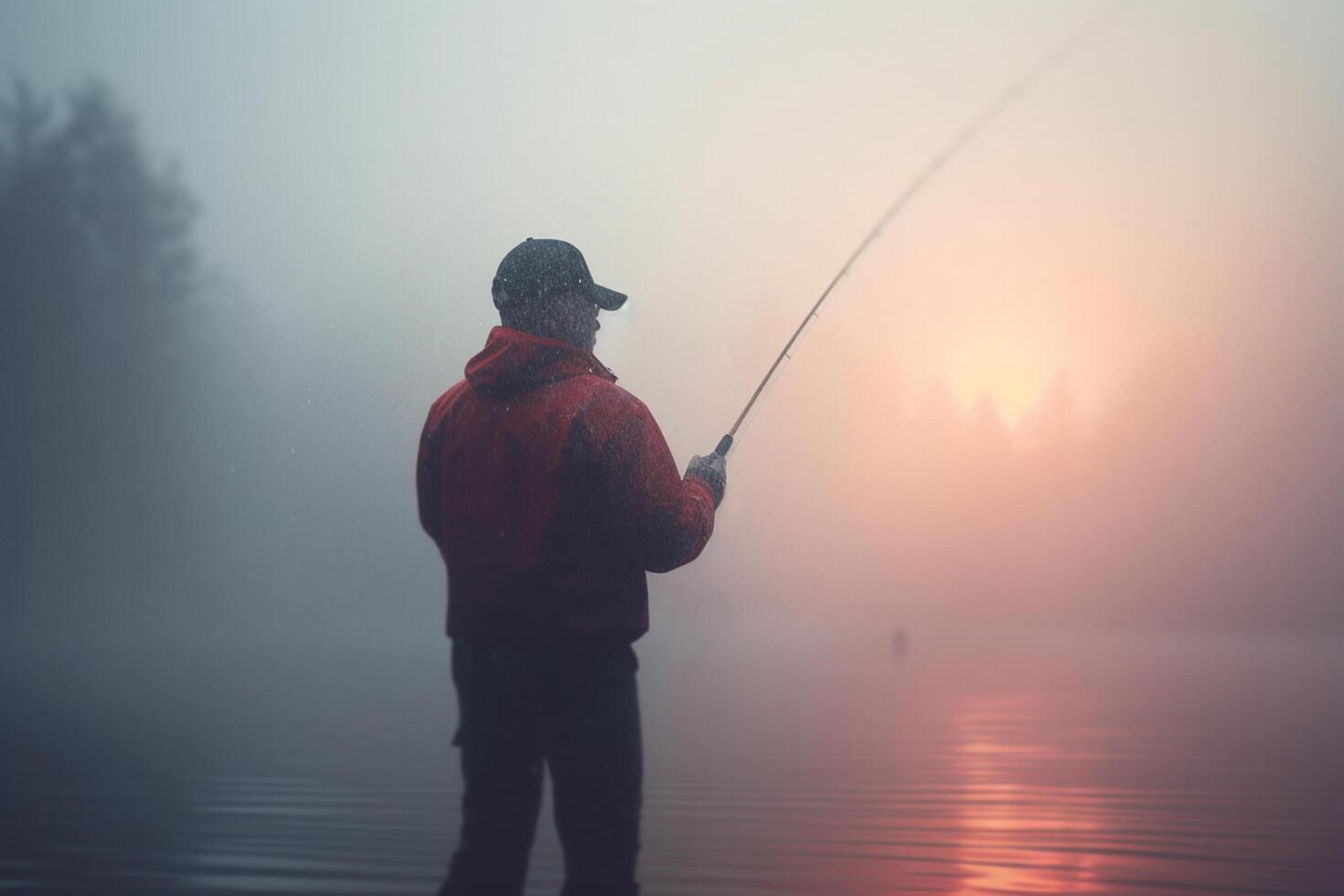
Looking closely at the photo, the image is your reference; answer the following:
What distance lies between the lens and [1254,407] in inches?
2574

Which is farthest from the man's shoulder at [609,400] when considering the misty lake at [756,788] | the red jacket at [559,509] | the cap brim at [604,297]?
the misty lake at [756,788]

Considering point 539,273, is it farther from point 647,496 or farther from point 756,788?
point 756,788

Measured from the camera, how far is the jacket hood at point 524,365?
2.84m

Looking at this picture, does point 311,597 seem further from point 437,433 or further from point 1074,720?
point 437,433

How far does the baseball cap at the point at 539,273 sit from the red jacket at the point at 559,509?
130 millimetres

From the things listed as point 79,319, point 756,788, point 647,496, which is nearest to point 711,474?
point 647,496

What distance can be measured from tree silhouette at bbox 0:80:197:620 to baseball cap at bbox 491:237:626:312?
21.6 meters

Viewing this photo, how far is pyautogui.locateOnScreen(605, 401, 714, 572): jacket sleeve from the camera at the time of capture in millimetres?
2768

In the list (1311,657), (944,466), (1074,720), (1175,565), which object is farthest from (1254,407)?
(1074,720)

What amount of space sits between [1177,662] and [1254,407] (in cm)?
4746

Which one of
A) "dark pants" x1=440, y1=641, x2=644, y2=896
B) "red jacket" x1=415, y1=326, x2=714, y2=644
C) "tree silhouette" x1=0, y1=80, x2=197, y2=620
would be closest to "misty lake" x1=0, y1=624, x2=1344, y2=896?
"dark pants" x1=440, y1=641, x2=644, y2=896

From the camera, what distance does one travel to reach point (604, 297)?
118 inches

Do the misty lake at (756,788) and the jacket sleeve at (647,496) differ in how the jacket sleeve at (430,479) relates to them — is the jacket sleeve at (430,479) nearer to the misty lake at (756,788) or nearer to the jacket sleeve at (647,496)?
the jacket sleeve at (647,496)

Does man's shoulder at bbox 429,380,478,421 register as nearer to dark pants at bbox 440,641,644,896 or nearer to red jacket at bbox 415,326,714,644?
red jacket at bbox 415,326,714,644
